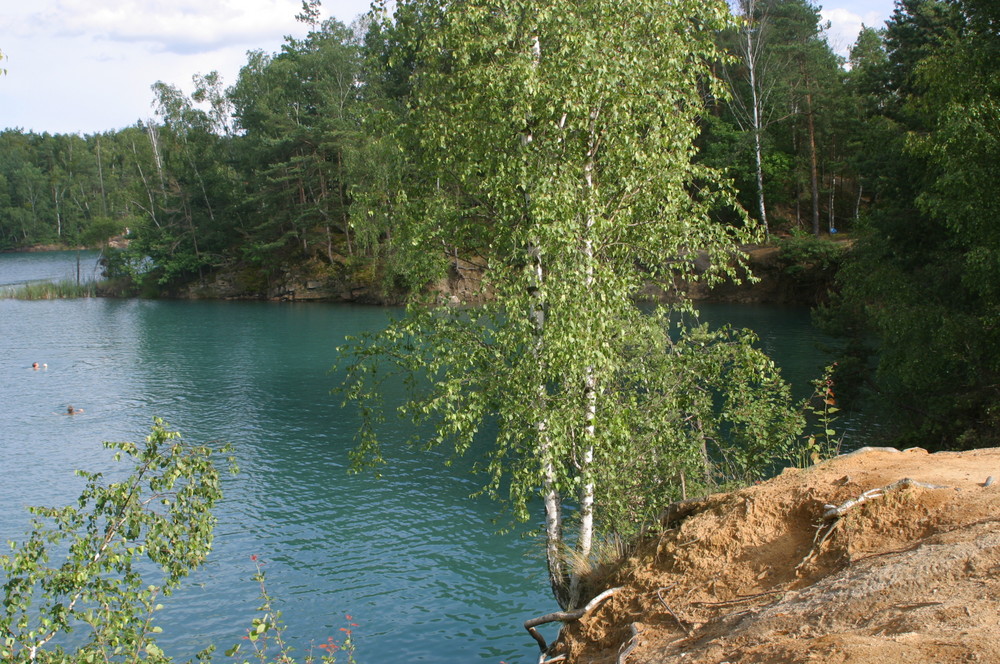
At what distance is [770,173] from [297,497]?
4543 centimetres

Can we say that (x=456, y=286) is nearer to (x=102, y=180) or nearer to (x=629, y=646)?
(x=629, y=646)

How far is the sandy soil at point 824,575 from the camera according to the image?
291 inches

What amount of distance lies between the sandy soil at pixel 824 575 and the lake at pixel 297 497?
16.3 feet

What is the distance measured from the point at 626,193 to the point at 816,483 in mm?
5144

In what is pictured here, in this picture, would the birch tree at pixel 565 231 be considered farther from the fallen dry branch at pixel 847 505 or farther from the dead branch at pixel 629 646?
the fallen dry branch at pixel 847 505

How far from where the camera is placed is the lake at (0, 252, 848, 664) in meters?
16.0

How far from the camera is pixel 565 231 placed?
11.4m

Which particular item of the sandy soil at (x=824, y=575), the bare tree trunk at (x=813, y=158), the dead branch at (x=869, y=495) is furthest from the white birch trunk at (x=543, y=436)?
the bare tree trunk at (x=813, y=158)

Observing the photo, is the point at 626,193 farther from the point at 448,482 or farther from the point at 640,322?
the point at 448,482

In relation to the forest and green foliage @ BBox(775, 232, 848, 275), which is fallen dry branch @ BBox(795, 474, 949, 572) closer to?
the forest

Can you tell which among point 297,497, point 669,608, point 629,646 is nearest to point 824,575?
point 669,608

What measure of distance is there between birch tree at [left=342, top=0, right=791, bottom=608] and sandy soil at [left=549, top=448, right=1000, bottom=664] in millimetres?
1855

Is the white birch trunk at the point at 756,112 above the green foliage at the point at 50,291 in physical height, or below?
above

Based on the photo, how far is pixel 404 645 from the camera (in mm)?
15156
